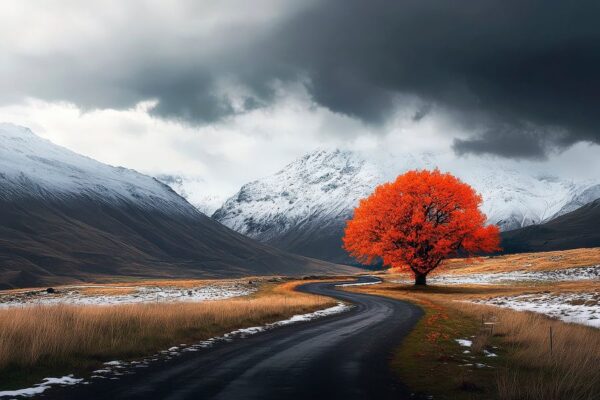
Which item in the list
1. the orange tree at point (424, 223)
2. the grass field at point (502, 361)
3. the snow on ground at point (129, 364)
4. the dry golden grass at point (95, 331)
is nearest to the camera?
the grass field at point (502, 361)

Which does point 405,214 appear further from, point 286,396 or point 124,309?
point 286,396

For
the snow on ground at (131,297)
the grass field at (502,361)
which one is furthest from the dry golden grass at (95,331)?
the snow on ground at (131,297)

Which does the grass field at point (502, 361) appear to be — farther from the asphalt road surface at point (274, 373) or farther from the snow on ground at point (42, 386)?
the snow on ground at point (42, 386)

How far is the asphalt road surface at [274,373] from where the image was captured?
12.0m

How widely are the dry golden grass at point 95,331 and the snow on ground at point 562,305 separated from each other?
17.0m

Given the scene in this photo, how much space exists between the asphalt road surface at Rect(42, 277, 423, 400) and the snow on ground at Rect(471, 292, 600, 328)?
11.2 metres

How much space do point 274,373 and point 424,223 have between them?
46411 mm

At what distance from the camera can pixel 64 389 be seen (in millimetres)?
12578

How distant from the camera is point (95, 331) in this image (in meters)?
18.8

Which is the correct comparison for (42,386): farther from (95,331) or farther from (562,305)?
(562,305)

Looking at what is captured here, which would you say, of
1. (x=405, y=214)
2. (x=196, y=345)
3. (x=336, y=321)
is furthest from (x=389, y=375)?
(x=405, y=214)

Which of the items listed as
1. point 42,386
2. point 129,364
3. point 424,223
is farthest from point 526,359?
point 424,223

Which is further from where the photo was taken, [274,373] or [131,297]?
[131,297]

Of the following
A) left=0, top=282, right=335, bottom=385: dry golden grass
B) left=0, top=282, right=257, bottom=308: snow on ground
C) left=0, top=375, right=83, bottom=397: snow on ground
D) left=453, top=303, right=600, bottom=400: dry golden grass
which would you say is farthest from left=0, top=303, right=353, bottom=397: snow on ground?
left=0, top=282, right=257, bottom=308: snow on ground
